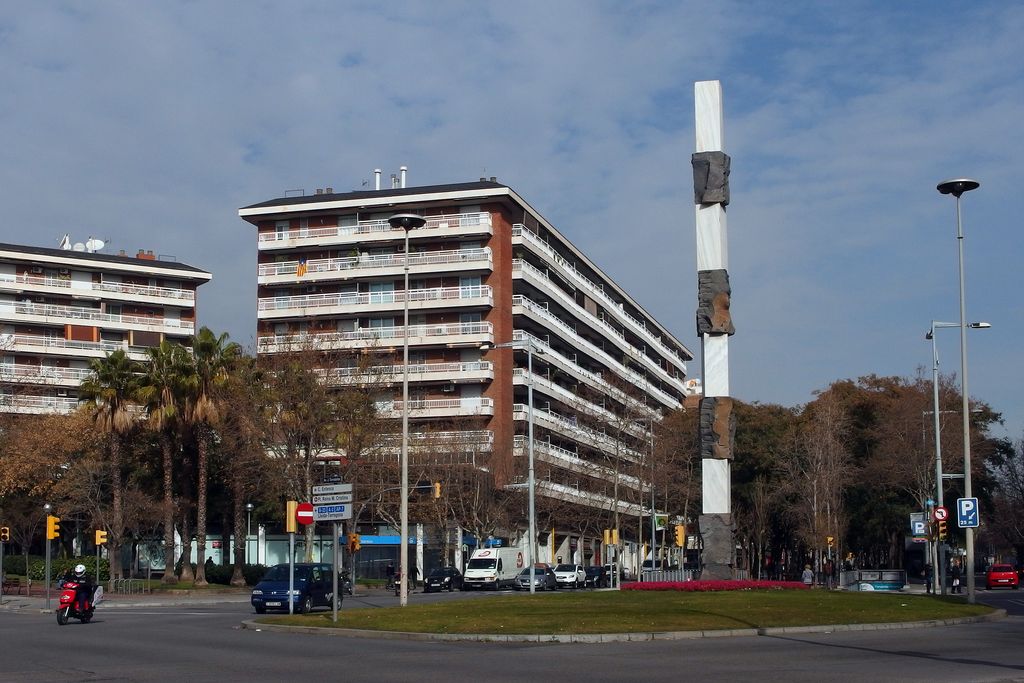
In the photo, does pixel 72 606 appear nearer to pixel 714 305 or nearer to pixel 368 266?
pixel 714 305

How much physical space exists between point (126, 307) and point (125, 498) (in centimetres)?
3725

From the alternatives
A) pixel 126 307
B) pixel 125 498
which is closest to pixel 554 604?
pixel 125 498

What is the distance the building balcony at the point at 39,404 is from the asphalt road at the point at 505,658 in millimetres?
50231

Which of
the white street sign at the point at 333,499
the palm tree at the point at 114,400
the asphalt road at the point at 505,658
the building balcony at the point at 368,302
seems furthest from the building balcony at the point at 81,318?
the white street sign at the point at 333,499

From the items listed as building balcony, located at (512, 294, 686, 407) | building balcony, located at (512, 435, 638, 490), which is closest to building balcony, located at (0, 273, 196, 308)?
building balcony, located at (512, 294, 686, 407)

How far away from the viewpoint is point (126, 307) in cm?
9612

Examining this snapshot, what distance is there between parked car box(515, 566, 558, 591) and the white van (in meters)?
1.17

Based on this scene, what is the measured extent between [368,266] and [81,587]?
54487 millimetres

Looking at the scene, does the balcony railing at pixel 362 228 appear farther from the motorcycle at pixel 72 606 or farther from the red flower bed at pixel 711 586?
the motorcycle at pixel 72 606

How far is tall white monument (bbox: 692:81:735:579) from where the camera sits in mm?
35750

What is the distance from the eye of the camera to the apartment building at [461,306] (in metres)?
77.6

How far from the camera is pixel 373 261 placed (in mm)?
83875

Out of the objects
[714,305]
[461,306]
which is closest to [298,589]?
[714,305]

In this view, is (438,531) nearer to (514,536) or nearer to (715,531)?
(514,536)
